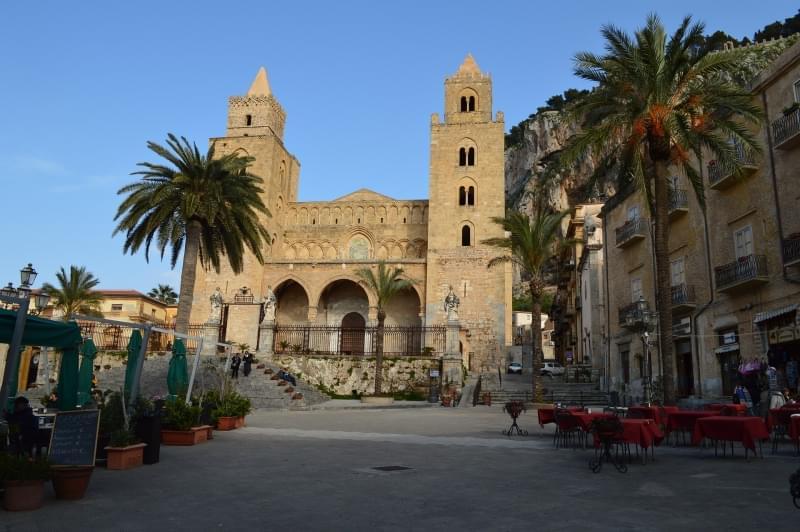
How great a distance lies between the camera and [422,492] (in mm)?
6648

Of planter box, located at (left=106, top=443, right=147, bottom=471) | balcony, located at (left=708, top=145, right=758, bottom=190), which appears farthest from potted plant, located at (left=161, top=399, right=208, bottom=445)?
balcony, located at (left=708, top=145, right=758, bottom=190)

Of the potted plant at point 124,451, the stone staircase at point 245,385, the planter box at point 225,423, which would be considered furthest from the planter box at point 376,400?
the potted plant at point 124,451

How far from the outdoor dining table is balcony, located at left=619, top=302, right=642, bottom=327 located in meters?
11.8

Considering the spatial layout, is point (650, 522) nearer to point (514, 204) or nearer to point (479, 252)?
point (479, 252)

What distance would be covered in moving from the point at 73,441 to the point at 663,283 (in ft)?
40.4

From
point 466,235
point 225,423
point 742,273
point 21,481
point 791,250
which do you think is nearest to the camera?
point 21,481

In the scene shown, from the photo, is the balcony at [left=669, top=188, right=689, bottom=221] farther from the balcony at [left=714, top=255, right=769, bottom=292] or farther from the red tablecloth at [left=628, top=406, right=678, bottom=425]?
the red tablecloth at [left=628, top=406, right=678, bottom=425]

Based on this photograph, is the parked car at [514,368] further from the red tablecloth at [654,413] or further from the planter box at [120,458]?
the planter box at [120,458]

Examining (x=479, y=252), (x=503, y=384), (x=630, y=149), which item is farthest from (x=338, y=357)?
(x=630, y=149)

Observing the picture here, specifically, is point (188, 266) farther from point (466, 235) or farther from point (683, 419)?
point (466, 235)

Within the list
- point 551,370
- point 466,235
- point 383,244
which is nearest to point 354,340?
point 383,244

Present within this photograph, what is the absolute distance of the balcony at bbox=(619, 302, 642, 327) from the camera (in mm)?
21500

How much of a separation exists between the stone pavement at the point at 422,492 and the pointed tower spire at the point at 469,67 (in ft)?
125

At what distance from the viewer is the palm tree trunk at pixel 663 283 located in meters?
13.4
